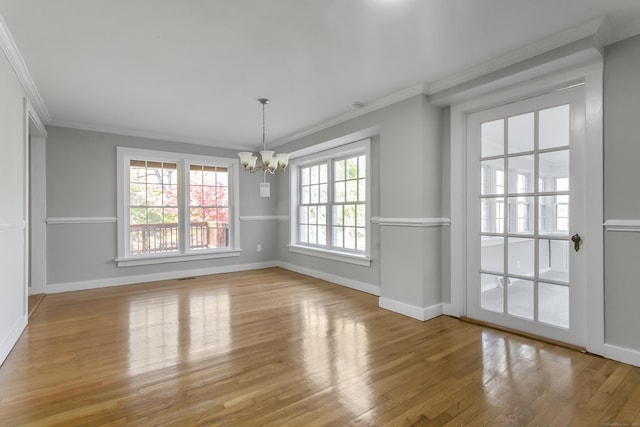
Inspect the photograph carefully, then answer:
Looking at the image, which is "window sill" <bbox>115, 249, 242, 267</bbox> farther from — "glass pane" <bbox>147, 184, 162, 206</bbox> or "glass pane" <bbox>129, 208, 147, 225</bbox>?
"glass pane" <bbox>147, 184, 162, 206</bbox>

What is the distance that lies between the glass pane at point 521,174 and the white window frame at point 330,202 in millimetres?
1850

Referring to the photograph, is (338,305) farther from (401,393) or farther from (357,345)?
(401,393)

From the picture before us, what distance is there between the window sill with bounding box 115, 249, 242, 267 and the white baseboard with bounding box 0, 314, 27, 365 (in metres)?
1.87

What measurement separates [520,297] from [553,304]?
26cm

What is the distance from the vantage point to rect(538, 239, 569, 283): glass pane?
2711mm

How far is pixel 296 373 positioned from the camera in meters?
2.27

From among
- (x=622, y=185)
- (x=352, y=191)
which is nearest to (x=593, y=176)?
(x=622, y=185)

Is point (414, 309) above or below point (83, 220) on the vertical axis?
below

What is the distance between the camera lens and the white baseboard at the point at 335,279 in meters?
4.45

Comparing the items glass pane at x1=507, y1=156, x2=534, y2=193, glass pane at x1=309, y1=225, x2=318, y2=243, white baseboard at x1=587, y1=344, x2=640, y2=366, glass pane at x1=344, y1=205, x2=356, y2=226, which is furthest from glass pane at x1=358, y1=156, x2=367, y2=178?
white baseboard at x1=587, y1=344, x2=640, y2=366

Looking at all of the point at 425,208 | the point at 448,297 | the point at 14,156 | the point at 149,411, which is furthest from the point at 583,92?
the point at 14,156

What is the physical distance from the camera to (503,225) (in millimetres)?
3127

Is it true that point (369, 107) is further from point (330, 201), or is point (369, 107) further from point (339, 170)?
point (330, 201)

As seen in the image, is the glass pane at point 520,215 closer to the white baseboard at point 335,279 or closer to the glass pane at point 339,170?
the white baseboard at point 335,279
